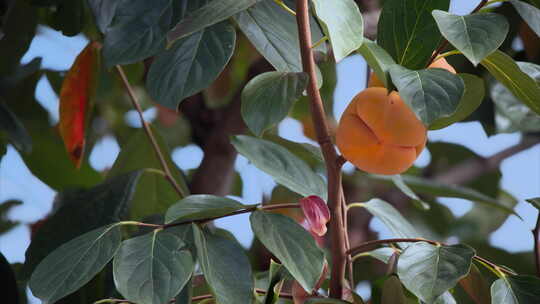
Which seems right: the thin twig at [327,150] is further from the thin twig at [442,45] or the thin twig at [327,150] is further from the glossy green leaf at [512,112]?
the glossy green leaf at [512,112]

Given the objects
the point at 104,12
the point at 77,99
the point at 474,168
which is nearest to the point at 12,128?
the point at 77,99

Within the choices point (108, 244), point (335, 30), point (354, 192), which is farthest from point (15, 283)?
point (354, 192)

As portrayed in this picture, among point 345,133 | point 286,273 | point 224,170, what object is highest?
point 345,133

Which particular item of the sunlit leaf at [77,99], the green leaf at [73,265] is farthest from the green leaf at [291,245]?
the sunlit leaf at [77,99]

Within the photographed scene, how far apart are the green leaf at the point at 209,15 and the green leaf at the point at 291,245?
150mm

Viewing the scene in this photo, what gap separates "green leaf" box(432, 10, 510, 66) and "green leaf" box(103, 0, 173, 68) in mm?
245

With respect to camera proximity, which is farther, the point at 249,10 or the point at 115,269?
the point at 249,10

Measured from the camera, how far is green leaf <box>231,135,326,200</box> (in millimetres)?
757

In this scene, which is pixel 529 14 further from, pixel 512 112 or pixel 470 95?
pixel 512 112

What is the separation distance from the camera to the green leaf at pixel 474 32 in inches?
20.7

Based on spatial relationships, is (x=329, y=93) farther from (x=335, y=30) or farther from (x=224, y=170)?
(x=335, y=30)

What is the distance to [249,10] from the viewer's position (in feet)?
2.31

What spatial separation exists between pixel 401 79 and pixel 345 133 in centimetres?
8

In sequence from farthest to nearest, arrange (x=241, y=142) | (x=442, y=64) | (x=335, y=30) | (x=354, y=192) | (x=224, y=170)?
(x=354, y=192) < (x=224, y=170) < (x=241, y=142) < (x=442, y=64) < (x=335, y=30)
